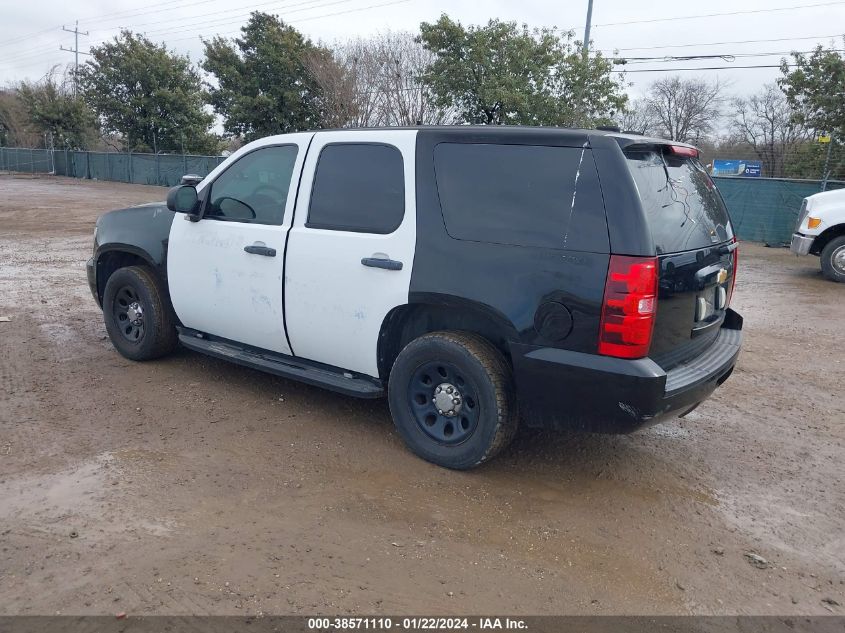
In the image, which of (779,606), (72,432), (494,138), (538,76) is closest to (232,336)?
(72,432)

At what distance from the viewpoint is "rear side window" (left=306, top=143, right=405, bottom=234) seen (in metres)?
4.15

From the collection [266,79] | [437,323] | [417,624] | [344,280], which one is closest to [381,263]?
[344,280]

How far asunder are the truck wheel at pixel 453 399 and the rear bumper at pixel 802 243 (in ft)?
31.3

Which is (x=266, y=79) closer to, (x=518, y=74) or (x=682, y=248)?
(x=518, y=74)

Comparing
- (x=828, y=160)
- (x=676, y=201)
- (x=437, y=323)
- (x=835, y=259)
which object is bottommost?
(x=835, y=259)

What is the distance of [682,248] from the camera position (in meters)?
3.66

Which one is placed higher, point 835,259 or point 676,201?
point 676,201

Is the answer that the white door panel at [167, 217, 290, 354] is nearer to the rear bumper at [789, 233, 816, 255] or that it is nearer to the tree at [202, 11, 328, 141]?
the rear bumper at [789, 233, 816, 255]

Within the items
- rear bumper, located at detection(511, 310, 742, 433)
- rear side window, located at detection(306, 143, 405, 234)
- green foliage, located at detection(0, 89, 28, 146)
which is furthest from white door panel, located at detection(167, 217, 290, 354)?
green foliage, located at detection(0, 89, 28, 146)

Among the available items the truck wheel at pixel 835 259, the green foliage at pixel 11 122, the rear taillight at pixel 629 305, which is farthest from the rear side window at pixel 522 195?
the green foliage at pixel 11 122

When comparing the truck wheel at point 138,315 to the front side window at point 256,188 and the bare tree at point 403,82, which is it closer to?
the front side window at point 256,188

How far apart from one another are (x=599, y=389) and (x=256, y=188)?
278cm

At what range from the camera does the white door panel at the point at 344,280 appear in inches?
160

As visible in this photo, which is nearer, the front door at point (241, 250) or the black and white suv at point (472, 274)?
the black and white suv at point (472, 274)
